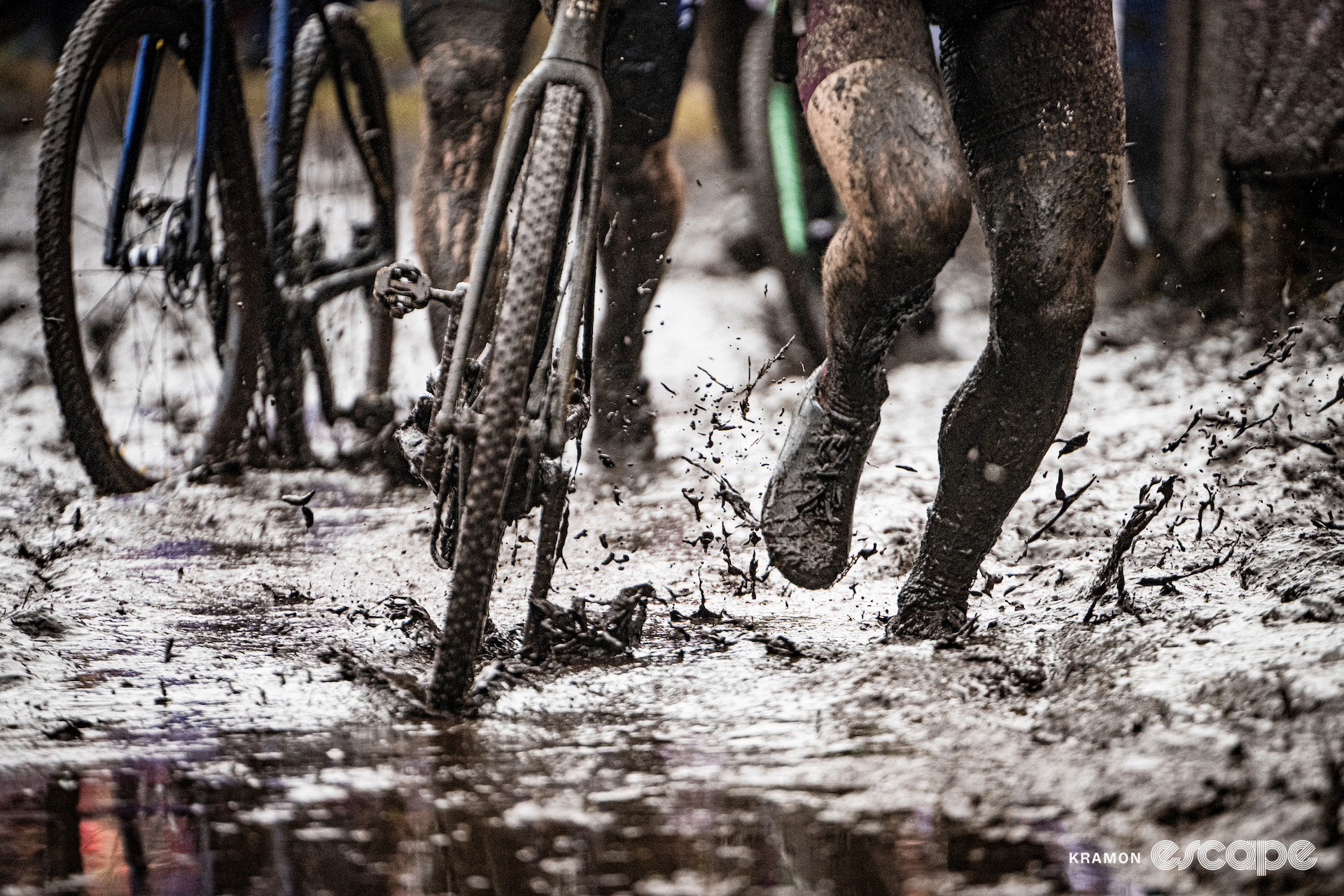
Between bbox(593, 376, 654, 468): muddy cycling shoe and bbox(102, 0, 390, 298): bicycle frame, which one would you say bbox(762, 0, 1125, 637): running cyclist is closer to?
bbox(593, 376, 654, 468): muddy cycling shoe

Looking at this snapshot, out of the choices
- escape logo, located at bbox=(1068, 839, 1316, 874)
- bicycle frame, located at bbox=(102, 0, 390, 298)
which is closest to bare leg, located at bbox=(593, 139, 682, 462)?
bicycle frame, located at bbox=(102, 0, 390, 298)

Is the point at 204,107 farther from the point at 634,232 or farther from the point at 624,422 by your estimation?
the point at 624,422

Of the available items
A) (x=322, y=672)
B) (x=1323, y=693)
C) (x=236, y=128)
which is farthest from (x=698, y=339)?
(x=1323, y=693)

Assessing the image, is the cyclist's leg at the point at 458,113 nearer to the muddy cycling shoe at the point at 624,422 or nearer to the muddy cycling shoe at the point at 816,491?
the muddy cycling shoe at the point at 624,422

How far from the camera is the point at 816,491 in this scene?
243 cm

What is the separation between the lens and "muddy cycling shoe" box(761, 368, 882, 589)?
2.41 m

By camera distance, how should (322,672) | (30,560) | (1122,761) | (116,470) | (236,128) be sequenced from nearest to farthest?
(1122,761) < (322,672) < (30,560) < (116,470) < (236,128)

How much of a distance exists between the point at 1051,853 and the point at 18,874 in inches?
44.0

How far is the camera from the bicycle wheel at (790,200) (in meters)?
4.98

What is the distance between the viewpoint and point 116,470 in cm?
347

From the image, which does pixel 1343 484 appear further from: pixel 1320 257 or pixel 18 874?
pixel 18 874

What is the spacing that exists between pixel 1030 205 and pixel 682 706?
0.99 meters

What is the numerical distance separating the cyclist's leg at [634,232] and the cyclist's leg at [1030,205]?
4.05 feet

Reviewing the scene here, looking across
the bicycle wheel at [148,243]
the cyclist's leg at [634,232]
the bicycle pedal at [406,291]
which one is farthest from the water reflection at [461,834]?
the cyclist's leg at [634,232]
